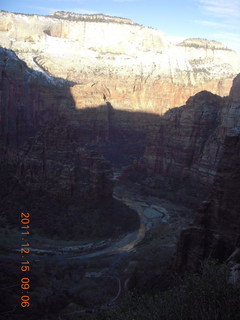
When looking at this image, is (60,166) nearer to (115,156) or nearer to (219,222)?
(219,222)

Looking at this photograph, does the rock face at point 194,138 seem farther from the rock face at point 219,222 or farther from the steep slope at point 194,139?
the rock face at point 219,222

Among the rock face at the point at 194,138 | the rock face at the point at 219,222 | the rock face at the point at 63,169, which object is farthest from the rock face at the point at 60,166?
the rock face at the point at 219,222

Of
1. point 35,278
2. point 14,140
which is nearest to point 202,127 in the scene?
point 14,140

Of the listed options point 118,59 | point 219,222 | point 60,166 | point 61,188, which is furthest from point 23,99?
point 118,59

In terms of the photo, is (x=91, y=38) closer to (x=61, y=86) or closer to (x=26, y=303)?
(x=61, y=86)

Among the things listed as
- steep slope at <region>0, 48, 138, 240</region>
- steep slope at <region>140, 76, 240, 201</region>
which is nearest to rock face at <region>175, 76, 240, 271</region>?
steep slope at <region>0, 48, 138, 240</region>

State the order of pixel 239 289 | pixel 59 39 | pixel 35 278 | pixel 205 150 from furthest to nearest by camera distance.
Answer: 1. pixel 59 39
2. pixel 205 150
3. pixel 35 278
4. pixel 239 289
